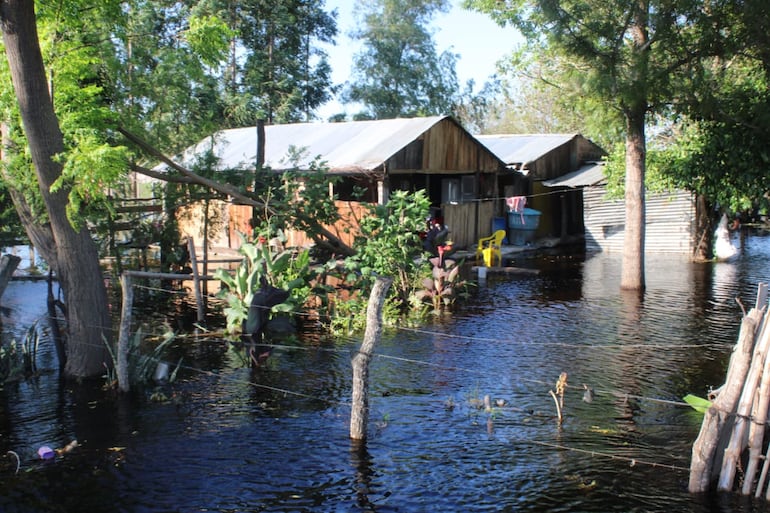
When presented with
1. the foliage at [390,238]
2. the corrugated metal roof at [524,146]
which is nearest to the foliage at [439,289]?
the foliage at [390,238]

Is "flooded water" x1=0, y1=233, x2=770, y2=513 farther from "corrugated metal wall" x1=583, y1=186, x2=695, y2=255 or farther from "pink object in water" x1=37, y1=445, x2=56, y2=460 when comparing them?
"corrugated metal wall" x1=583, y1=186, x2=695, y2=255

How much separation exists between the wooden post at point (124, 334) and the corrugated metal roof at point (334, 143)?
32.4ft

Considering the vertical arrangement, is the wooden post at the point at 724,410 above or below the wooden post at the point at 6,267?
below

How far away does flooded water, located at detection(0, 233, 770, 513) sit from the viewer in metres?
7.87

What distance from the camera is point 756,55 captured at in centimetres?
1598

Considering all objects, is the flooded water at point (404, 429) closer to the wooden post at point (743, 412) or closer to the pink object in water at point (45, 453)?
the pink object in water at point (45, 453)

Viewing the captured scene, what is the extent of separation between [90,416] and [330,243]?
9125mm

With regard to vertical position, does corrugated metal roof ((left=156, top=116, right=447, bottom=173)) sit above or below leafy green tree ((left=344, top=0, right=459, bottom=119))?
below

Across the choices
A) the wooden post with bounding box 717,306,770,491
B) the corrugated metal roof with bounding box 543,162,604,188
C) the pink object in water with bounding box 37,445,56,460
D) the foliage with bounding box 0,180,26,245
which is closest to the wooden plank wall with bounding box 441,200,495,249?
the corrugated metal roof with bounding box 543,162,604,188

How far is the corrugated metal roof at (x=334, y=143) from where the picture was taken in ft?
72.4

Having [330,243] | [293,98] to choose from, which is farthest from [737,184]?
[293,98]

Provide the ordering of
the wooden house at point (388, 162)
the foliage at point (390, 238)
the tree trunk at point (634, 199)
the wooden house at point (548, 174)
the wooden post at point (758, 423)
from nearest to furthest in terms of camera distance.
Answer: the wooden post at point (758, 423)
the foliage at point (390, 238)
the tree trunk at point (634, 199)
the wooden house at point (388, 162)
the wooden house at point (548, 174)

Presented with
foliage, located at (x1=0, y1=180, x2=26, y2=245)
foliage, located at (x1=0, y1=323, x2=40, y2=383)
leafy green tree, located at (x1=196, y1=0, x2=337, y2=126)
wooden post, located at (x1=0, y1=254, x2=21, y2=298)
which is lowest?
foliage, located at (x1=0, y1=323, x2=40, y2=383)

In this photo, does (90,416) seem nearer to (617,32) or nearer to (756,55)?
(617,32)
